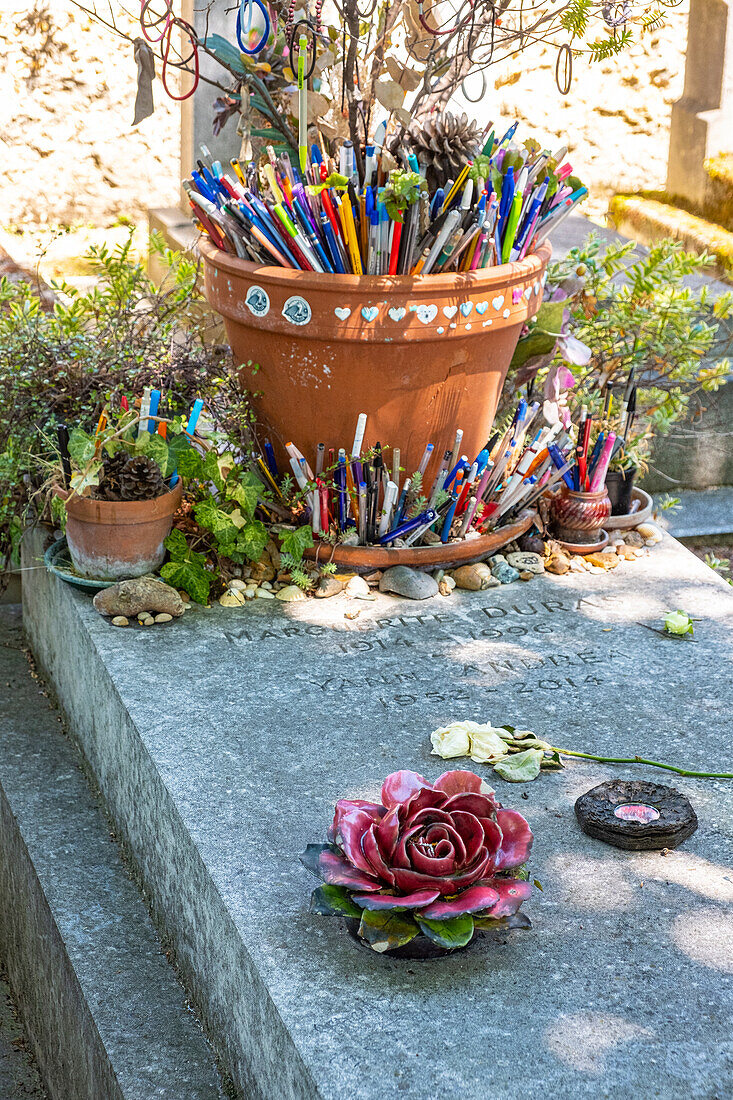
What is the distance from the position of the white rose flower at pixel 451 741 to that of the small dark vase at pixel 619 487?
1.24m

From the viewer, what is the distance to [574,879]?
6.35ft

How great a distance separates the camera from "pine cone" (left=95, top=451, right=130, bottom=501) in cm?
280

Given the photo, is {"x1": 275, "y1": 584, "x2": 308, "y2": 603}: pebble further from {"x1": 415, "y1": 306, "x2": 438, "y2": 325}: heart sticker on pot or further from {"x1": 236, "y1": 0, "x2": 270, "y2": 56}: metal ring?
{"x1": 236, "y1": 0, "x2": 270, "y2": 56}: metal ring

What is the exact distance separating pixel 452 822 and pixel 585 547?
152 centimetres

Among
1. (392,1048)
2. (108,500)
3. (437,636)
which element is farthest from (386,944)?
(108,500)

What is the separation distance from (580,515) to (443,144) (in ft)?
3.34

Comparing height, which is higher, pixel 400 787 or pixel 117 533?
pixel 117 533

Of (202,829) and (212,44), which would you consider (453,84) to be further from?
(202,829)

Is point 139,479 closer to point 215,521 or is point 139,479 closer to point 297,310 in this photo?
point 215,521


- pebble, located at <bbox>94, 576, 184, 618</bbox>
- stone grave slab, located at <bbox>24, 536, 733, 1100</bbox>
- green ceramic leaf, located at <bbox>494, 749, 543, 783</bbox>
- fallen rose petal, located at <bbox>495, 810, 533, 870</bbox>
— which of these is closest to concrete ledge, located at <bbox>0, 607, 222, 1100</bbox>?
stone grave slab, located at <bbox>24, 536, 733, 1100</bbox>

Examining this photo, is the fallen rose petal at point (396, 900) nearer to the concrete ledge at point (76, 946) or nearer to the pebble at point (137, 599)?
the concrete ledge at point (76, 946)

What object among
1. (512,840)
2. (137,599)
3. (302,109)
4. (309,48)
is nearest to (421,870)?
(512,840)

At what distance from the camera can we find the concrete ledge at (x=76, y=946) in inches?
76.5

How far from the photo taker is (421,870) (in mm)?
1727
